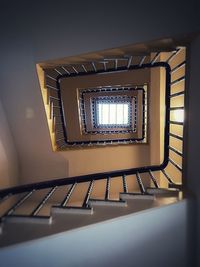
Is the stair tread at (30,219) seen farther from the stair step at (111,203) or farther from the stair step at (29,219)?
the stair step at (111,203)

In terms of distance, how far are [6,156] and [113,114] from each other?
411 centimetres

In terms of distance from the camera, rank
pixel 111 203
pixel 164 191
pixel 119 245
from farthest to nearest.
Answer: pixel 164 191 < pixel 111 203 < pixel 119 245

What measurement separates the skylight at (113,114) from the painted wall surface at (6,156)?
358 centimetres

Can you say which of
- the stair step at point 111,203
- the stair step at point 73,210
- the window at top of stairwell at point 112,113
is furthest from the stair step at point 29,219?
the window at top of stairwell at point 112,113

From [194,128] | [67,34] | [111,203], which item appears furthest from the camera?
[67,34]

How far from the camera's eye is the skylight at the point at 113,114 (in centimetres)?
755

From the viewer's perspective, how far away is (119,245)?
7.05ft

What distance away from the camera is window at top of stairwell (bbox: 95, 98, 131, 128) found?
24.5ft

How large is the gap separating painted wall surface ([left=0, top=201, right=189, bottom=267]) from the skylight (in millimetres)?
5314

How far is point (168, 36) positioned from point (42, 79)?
210 centimetres

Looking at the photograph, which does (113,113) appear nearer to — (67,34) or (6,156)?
(6,156)

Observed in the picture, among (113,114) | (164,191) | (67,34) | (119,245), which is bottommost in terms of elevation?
(119,245)

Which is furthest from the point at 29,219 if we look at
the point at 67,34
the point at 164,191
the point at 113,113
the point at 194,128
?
the point at 113,113

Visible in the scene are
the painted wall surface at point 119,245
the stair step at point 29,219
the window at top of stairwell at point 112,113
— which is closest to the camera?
the painted wall surface at point 119,245
